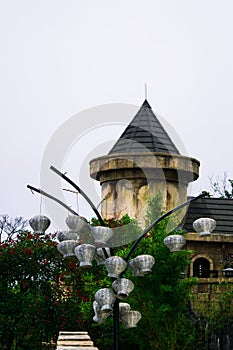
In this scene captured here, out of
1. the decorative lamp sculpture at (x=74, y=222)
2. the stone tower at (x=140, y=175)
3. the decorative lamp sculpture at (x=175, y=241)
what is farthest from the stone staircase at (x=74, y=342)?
the stone tower at (x=140, y=175)

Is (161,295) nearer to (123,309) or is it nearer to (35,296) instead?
(35,296)

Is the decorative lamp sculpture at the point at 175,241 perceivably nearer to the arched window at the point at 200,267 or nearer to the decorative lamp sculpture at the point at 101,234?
the decorative lamp sculpture at the point at 101,234

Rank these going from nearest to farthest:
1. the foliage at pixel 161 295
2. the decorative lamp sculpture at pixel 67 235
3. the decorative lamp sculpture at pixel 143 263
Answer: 1. the decorative lamp sculpture at pixel 143 263
2. the decorative lamp sculpture at pixel 67 235
3. the foliage at pixel 161 295

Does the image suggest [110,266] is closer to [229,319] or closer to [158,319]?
[158,319]

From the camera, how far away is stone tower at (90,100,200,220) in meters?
21.4

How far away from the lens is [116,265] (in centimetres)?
977

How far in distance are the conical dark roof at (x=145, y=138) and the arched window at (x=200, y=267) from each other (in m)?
3.59

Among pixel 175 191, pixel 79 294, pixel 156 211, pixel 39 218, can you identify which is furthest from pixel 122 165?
pixel 39 218

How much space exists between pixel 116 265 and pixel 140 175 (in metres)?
12.2

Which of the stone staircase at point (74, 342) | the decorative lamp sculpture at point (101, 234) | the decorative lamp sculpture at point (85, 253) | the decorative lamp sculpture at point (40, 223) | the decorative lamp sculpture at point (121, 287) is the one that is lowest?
the stone staircase at point (74, 342)

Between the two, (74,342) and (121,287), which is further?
(74,342)

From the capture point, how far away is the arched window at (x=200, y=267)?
875 inches

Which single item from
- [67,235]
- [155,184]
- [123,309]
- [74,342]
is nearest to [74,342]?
[74,342]

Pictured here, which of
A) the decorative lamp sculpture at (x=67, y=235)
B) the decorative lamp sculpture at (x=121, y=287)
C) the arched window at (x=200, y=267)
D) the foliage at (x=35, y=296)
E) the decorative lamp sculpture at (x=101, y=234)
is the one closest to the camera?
the decorative lamp sculpture at (x=101, y=234)
